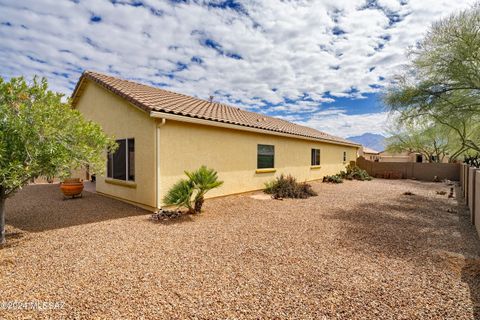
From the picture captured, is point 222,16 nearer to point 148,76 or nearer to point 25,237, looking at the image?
point 148,76

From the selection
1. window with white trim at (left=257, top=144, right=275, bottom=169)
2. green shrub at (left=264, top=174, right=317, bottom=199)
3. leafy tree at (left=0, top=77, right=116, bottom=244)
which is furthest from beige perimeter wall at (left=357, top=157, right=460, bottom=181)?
leafy tree at (left=0, top=77, right=116, bottom=244)

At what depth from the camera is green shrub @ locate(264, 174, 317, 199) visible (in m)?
11.1

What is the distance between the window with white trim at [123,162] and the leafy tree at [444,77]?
11098mm

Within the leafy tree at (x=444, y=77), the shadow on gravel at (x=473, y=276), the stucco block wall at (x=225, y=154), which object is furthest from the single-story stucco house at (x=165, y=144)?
the shadow on gravel at (x=473, y=276)

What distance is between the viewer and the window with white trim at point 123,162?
346 inches

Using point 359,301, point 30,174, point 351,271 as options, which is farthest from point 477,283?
point 30,174

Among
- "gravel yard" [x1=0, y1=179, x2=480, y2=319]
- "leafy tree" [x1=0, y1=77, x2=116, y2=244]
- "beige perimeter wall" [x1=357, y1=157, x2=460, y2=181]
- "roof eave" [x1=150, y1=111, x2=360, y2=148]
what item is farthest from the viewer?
"beige perimeter wall" [x1=357, y1=157, x2=460, y2=181]

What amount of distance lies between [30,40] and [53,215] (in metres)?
7.10

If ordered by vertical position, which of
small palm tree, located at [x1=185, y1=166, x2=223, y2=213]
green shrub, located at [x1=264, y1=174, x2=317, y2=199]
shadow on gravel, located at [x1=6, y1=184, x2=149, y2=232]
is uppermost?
small palm tree, located at [x1=185, y1=166, x2=223, y2=213]

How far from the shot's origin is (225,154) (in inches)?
395

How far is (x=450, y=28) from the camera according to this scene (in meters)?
8.32

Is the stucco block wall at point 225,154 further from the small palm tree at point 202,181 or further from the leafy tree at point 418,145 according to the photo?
the leafy tree at point 418,145

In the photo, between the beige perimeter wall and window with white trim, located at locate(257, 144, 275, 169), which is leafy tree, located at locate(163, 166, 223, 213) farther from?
the beige perimeter wall

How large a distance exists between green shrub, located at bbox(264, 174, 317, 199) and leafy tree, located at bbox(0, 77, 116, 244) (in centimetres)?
787
